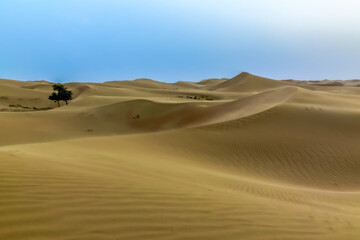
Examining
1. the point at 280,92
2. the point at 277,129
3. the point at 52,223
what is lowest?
the point at 52,223

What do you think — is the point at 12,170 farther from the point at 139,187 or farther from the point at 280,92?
the point at 280,92

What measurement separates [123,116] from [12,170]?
14.9m

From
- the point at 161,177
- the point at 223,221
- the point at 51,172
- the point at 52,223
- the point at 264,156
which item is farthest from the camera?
the point at 264,156

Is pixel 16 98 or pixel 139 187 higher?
pixel 16 98

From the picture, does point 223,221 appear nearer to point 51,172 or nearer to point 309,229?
point 309,229

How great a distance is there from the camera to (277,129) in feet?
36.0

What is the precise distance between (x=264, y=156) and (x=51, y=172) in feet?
22.4

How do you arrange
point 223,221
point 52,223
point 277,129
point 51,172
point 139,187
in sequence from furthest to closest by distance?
1. point 277,129
2. point 51,172
3. point 139,187
4. point 223,221
5. point 52,223

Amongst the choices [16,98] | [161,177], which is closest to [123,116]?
[161,177]

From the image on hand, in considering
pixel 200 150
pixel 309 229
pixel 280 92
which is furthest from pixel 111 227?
pixel 280 92

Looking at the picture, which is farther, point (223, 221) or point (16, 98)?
point (16, 98)

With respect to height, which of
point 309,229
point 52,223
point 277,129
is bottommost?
point 309,229

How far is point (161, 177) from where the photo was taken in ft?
15.8

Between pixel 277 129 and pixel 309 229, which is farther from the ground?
pixel 277 129
